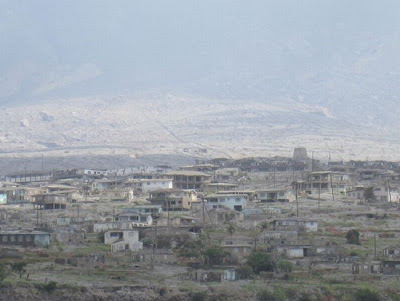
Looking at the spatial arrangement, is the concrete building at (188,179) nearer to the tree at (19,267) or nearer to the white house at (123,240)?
the white house at (123,240)

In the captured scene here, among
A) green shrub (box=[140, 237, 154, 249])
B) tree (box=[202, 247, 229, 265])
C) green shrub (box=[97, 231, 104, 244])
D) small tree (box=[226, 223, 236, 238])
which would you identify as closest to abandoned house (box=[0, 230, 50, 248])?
green shrub (box=[97, 231, 104, 244])

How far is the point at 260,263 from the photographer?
173ft

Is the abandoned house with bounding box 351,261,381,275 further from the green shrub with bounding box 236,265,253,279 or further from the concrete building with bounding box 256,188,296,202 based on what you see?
the concrete building with bounding box 256,188,296,202

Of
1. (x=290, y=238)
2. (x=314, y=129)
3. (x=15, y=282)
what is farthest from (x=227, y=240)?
(x=314, y=129)

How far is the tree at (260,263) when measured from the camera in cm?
5256

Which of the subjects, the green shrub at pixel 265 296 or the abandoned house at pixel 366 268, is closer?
the green shrub at pixel 265 296

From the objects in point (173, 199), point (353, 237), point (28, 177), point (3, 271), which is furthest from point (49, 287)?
point (28, 177)

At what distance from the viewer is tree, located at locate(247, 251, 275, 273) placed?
52562 mm

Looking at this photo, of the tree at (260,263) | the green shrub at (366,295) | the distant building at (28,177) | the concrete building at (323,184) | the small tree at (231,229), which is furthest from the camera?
the distant building at (28,177)

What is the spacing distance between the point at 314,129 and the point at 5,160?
189 ft

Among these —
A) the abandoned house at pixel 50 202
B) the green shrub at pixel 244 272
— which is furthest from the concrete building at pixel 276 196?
the green shrub at pixel 244 272

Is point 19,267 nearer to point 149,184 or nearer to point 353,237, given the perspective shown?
point 353,237

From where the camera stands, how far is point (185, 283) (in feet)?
165

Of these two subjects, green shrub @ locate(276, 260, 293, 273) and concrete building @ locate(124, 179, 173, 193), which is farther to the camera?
concrete building @ locate(124, 179, 173, 193)
